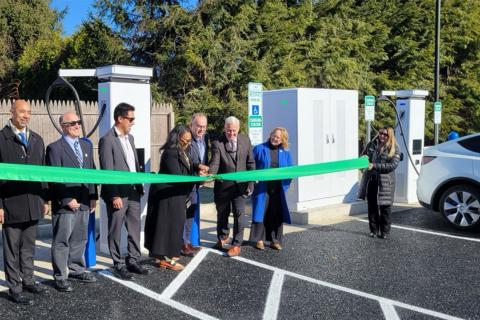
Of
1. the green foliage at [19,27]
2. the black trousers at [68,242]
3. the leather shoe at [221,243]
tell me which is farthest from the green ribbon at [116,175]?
the green foliage at [19,27]

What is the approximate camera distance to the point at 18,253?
16.9ft

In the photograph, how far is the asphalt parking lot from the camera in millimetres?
4801

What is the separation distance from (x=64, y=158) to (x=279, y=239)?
3181 mm

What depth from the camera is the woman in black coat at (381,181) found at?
7680 millimetres

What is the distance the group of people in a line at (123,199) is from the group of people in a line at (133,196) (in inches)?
0.4

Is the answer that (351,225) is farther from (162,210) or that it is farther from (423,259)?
(162,210)

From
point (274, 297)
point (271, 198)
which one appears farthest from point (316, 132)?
point (274, 297)

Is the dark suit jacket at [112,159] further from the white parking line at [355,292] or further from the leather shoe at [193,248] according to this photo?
the white parking line at [355,292]

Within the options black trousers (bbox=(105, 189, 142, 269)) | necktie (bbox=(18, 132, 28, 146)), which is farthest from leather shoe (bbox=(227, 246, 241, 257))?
necktie (bbox=(18, 132, 28, 146))

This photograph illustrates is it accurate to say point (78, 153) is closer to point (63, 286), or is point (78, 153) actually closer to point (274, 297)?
point (63, 286)

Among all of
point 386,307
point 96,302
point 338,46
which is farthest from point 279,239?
point 338,46

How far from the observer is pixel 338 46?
18.8 metres

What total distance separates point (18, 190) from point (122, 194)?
114 centimetres

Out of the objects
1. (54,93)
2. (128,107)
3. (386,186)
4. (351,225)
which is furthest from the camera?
(54,93)
